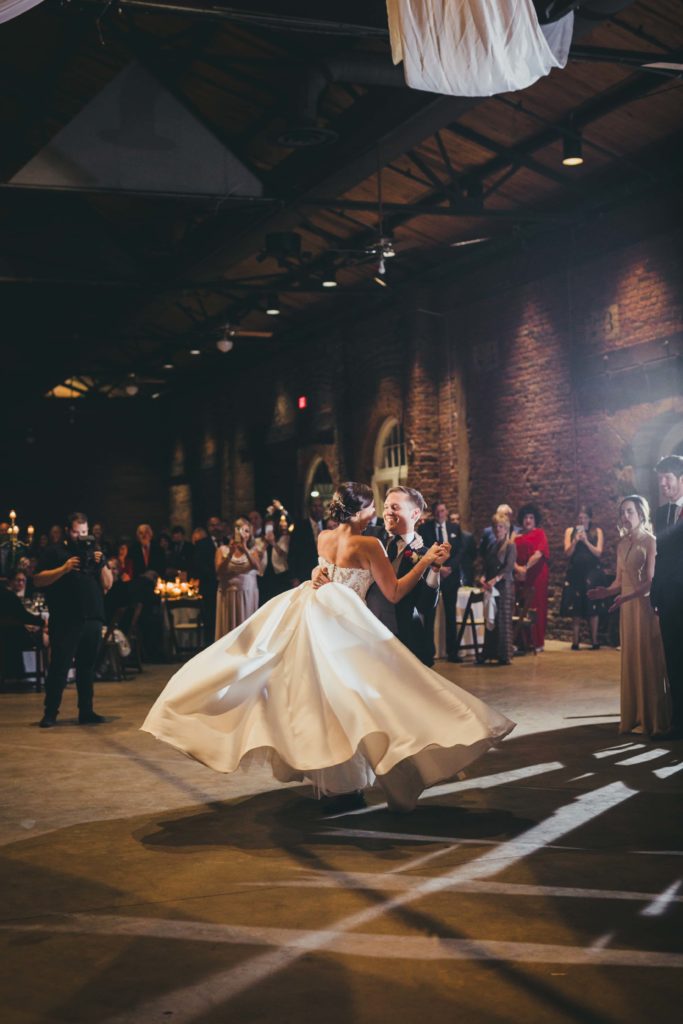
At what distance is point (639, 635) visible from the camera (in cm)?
716

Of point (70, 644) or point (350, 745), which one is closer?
point (350, 745)

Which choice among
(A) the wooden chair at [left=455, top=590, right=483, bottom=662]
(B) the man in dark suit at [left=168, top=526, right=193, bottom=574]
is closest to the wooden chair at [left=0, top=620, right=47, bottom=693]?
(B) the man in dark suit at [left=168, top=526, right=193, bottom=574]

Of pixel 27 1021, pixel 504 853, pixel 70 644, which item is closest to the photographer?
pixel 27 1021

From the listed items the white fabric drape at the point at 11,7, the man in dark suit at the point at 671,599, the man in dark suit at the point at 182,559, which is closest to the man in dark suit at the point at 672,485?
the man in dark suit at the point at 671,599

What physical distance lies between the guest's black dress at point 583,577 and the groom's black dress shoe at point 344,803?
770 centimetres

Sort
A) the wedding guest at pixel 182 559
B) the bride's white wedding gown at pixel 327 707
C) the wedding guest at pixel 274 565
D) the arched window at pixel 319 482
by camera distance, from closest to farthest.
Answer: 1. the bride's white wedding gown at pixel 327 707
2. the wedding guest at pixel 274 565
3. the wedding guest at pixel 182 559
4. the arched window at pixel 319 482

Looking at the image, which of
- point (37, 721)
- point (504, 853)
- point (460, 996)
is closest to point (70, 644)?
point (37, 721)

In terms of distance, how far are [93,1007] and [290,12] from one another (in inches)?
292

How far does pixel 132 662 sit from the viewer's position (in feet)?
40.4

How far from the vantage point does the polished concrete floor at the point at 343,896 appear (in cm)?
305

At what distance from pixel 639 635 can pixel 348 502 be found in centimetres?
262

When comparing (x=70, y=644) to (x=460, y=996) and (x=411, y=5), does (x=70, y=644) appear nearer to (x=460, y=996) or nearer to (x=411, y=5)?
(x=411, y=5)

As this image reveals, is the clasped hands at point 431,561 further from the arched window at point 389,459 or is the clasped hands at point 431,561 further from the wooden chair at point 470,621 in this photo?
the arched window at point 389,459

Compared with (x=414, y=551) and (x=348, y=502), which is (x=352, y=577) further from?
(x=414, y=551)
